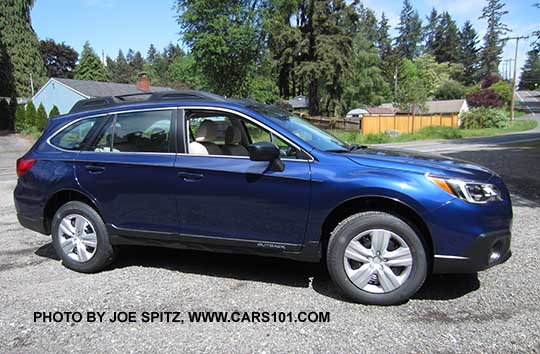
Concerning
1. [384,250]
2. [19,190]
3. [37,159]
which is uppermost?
[37,159]

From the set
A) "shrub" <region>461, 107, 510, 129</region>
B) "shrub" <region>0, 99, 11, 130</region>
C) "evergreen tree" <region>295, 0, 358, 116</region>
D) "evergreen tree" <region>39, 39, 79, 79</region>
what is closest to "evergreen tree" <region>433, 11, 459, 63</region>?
"shrub" <region>461, 107, 510, 129</region>

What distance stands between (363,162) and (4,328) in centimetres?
309

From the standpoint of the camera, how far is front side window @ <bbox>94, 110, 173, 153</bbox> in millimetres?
4109

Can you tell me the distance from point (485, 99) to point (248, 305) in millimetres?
91505

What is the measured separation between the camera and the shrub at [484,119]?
153 feet

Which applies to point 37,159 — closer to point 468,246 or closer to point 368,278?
point 368,278

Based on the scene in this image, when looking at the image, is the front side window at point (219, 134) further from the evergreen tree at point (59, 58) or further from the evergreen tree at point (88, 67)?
the evergreen tree at point (59, 58)

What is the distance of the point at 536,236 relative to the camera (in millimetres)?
5266

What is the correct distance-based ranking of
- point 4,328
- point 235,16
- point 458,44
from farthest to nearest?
point 458,44, point 235,16, point 4,328

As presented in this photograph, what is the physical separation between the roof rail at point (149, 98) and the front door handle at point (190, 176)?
2.51 feet

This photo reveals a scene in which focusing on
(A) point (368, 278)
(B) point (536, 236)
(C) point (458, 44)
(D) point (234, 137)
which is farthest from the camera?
(C) point (458, 44)

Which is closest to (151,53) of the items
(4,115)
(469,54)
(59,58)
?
(59,58)

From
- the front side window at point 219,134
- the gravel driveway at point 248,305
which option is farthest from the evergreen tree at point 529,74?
the front side window at point 219,134

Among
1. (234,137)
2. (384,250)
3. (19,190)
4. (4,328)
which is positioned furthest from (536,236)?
(19,190)
